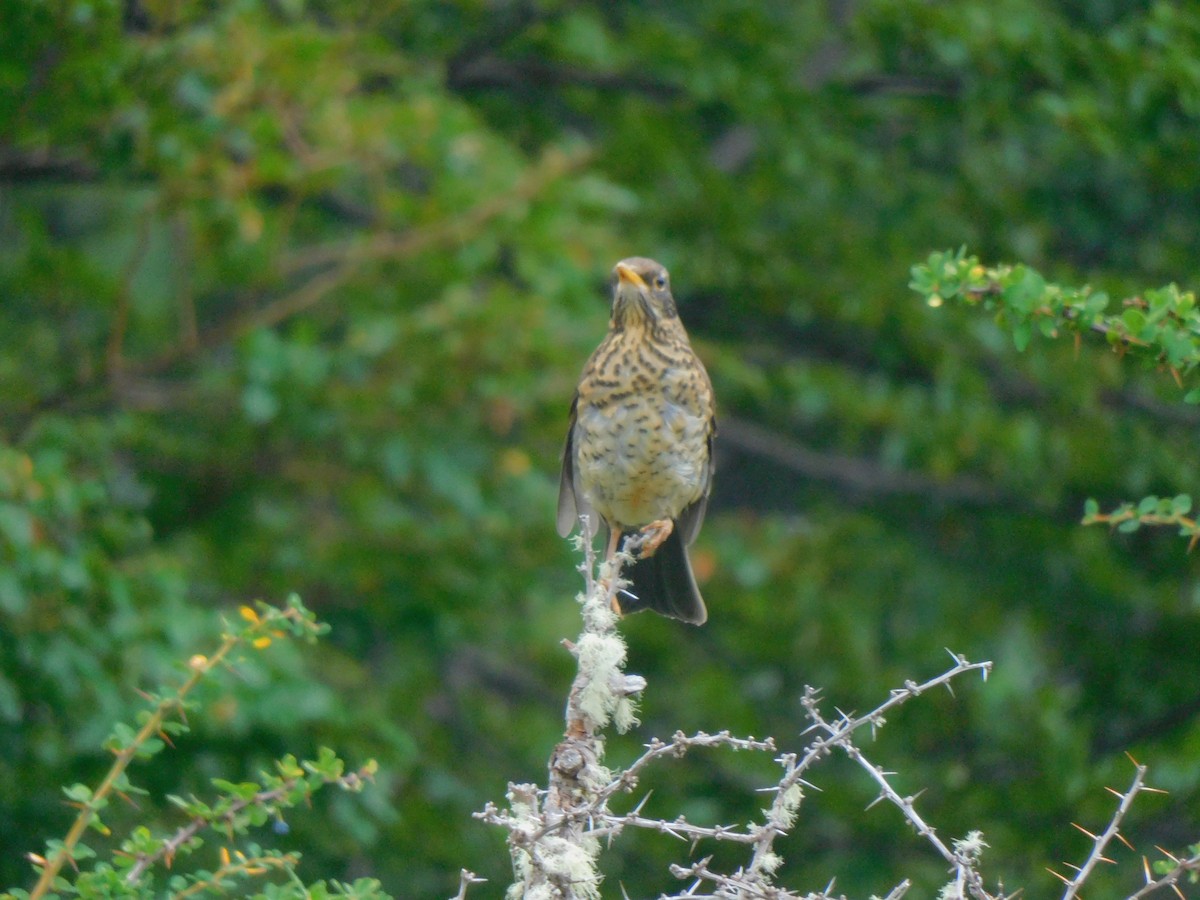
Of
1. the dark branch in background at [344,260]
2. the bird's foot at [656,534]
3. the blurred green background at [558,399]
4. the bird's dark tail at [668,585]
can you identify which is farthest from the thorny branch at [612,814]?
the dark branch in background at [344,260]

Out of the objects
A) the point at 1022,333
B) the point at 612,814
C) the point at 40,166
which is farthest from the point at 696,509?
the point at 612,814

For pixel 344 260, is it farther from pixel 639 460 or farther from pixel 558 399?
pixel 639 460

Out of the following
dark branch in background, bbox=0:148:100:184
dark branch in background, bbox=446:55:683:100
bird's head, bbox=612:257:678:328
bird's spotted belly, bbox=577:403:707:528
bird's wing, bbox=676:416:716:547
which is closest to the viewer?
bird's spotted belly, bbox=577:403:707:528

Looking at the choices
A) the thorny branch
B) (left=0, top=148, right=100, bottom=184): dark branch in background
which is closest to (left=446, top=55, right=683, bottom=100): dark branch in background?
(left=0, top=148, right=100, bottom=184): dark branch in background

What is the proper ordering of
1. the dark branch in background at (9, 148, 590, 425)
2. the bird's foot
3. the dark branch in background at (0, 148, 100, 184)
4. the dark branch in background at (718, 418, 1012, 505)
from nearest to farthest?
the bird's foot, the dark branch in background at (0, 148, 100, 184), the dark branch in background at (9, 148, 590, 425), the dark branch in background at (718, 418, 1012, 505)

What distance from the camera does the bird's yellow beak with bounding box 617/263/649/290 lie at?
171 inches

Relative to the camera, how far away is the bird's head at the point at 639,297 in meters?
4.35

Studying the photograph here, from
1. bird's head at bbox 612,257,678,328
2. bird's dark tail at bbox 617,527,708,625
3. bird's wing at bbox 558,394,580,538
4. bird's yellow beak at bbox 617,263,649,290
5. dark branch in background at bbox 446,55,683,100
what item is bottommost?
bird's dark tail at bbox 617,527,708,625

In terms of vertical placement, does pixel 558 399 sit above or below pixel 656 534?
below

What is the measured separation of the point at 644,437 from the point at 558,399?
4.66ft

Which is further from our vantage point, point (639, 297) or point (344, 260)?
point (344, 260)

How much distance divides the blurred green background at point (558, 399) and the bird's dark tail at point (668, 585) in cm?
95

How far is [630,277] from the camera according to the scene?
4359 mm

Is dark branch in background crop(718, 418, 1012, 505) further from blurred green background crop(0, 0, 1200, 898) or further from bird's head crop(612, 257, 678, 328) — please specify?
bird's head crop(612, 257, 678, 328)
